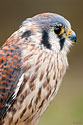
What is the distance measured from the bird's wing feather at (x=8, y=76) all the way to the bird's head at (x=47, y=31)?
0.19 m

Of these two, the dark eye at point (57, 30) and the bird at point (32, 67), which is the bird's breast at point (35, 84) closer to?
the bird at point (32, 67)

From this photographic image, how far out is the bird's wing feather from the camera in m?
3.71

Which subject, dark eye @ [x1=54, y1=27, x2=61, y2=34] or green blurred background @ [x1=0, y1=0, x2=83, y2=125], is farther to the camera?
green blurred background @ [x1=0, y1=0, x2=83, y2=125]

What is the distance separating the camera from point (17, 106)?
12.4 feet

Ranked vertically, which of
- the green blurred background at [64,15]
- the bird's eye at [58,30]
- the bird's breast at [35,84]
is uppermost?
the bird's eye at [58,30]

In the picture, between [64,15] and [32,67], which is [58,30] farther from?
[64,15]

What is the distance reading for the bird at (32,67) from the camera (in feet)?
12.3

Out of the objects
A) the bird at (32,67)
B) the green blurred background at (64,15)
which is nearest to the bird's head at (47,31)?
the bird at (32,67)

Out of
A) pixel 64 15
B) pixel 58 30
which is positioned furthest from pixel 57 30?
pixel 64 15

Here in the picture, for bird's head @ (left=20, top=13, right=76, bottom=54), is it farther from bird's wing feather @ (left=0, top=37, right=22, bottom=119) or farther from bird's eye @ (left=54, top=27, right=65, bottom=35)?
bird's wing feather @ (left=0, top=37, right=22, bottom=119)

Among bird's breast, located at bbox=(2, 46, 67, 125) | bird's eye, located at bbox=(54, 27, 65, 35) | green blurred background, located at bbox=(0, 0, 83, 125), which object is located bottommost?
green blurred background, located at bbox=(0, 0, 83, 125)

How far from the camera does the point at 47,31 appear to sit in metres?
3.85

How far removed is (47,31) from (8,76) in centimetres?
48

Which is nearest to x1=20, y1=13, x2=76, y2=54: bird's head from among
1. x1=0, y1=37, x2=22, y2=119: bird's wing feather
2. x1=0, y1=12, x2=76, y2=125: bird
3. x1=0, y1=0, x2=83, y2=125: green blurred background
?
x1=0, y1=12, x2=76, y2=125: bird
